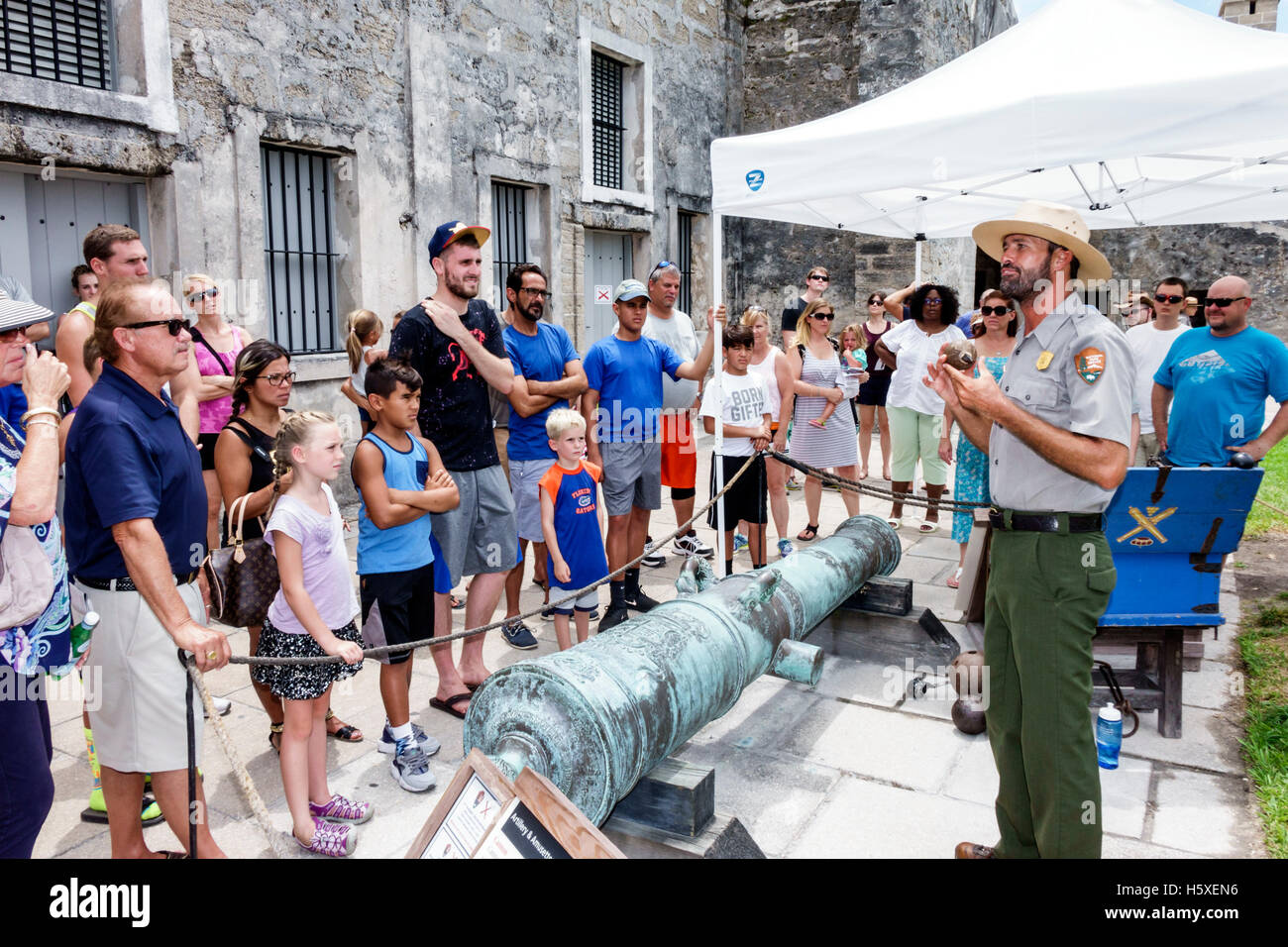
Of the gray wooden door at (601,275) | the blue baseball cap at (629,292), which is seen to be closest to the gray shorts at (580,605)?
the blue baseball cap at (629,292)

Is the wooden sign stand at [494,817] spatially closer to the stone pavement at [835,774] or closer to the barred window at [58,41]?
the stone pavement at [835,774]

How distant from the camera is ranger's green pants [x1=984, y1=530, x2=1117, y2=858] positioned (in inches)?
111

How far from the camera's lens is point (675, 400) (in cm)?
648

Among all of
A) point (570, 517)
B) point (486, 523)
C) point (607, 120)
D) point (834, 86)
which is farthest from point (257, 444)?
point (834, 86)

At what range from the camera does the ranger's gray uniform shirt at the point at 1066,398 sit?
9.39 feet

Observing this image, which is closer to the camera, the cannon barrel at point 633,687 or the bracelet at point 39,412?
the bracelet at point 39,412

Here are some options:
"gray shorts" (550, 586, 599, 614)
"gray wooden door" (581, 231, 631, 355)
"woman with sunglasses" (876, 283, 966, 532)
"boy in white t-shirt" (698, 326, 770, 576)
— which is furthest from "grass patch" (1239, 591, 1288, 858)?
"gray wooden door" (581, 231, 631, 355)

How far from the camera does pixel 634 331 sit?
5.66 metres

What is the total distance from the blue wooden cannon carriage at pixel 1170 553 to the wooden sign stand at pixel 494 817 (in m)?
3.05

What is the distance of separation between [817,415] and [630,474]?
2447mm

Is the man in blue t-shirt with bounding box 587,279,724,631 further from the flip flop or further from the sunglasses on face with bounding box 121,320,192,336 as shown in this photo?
the sunglasses on face with bounding box 121,320,192,336

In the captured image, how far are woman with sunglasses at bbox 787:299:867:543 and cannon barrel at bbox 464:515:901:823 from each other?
139 inches

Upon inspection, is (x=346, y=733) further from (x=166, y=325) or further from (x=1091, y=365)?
(x=1091, y=365)

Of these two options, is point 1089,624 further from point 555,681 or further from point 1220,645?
point 1220,645
